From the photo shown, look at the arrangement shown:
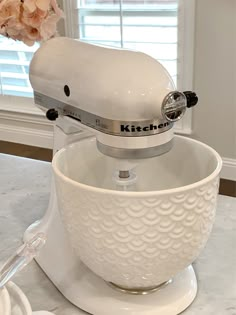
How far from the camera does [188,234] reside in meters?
0.59

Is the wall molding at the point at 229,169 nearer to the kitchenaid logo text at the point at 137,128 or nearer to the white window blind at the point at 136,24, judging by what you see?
the white window blind at the point at 136,24

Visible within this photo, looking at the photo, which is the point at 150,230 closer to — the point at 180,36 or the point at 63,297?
the point at 63,297

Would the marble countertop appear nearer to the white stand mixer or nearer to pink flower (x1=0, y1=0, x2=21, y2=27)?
the white stand mixer

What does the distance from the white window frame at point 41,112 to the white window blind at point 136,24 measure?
0.04 m

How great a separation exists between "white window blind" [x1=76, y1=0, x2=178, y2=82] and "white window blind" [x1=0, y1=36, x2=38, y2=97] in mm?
445

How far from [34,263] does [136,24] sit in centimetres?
216

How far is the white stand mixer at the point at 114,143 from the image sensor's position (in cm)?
58

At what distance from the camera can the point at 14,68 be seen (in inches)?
126

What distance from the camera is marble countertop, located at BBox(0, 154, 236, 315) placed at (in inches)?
26.1

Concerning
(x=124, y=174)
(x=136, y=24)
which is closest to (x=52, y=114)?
(x=124, y=174)

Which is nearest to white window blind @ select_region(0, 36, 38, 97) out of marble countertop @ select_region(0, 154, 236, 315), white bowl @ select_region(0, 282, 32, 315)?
marble countertop @ select_region(0, 154, 236, 315)

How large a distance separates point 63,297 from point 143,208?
22 cm

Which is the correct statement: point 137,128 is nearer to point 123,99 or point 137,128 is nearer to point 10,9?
point 123,99

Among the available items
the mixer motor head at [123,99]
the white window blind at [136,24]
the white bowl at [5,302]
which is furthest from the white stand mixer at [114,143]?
the white window blind at [136,24]
